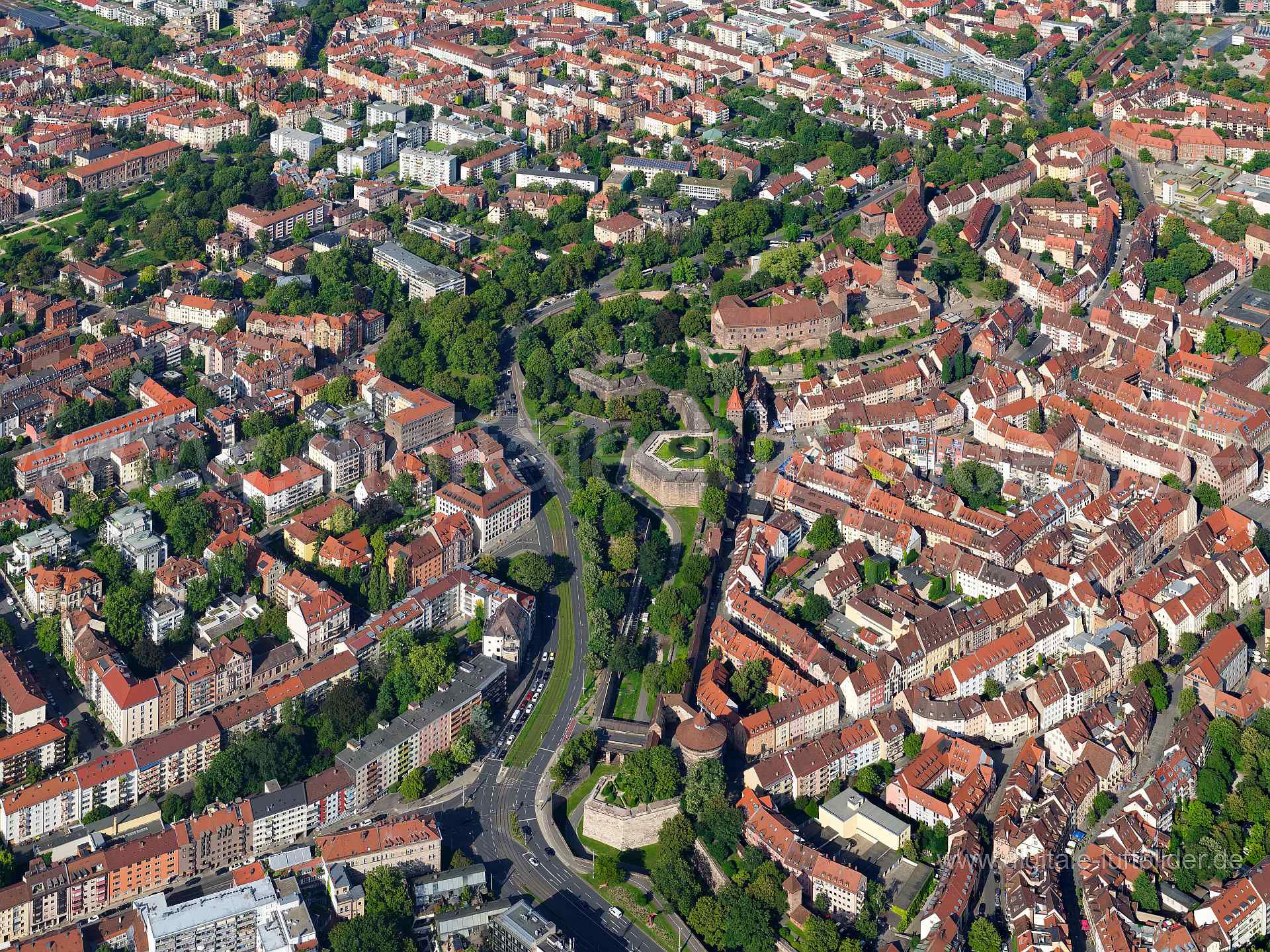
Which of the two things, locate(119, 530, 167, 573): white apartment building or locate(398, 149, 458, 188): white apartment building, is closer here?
locate(119, 530, 167, 573): white apartment building

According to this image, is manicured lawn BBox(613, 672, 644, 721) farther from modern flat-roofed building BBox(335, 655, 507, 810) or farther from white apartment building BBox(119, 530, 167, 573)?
white apartment building BBox(119, 530, 167, 573)

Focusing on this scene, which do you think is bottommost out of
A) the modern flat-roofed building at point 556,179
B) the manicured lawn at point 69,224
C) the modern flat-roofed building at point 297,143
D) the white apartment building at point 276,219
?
the manicured lawn at point 69,224

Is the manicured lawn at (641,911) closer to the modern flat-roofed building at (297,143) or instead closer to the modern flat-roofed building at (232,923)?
the modern flat-roofed building at (232,923)

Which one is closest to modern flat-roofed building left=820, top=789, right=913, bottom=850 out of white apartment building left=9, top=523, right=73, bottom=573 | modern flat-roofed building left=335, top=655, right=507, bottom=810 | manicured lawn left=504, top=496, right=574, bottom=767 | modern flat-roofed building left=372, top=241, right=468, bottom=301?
manicured lawn left=504, top=496, right=574, bottom=767

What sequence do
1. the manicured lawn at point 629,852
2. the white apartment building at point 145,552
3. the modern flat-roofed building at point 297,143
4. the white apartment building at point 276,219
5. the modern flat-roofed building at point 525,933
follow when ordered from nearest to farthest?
the modern flat-roofed building at point 525,933
the manicured lawn at point 629,852
the white apartment building at point 145,552
the white apartment building at point 276,219
the modern flat-roofed building at point 297,143

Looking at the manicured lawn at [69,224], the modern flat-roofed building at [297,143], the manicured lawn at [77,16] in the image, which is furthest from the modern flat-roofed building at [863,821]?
the manicured lawn at [77,16]

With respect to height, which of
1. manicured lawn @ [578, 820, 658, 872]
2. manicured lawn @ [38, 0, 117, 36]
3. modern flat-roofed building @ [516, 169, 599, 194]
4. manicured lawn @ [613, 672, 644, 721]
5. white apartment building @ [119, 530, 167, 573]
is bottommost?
manicured lawn @ [38, 0, 117, 36]

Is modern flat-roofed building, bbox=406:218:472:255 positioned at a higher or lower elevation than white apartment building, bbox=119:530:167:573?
higher

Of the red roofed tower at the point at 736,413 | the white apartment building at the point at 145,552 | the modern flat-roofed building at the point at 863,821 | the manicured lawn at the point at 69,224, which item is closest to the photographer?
the modern flat-roofed building at the point at 863,821
